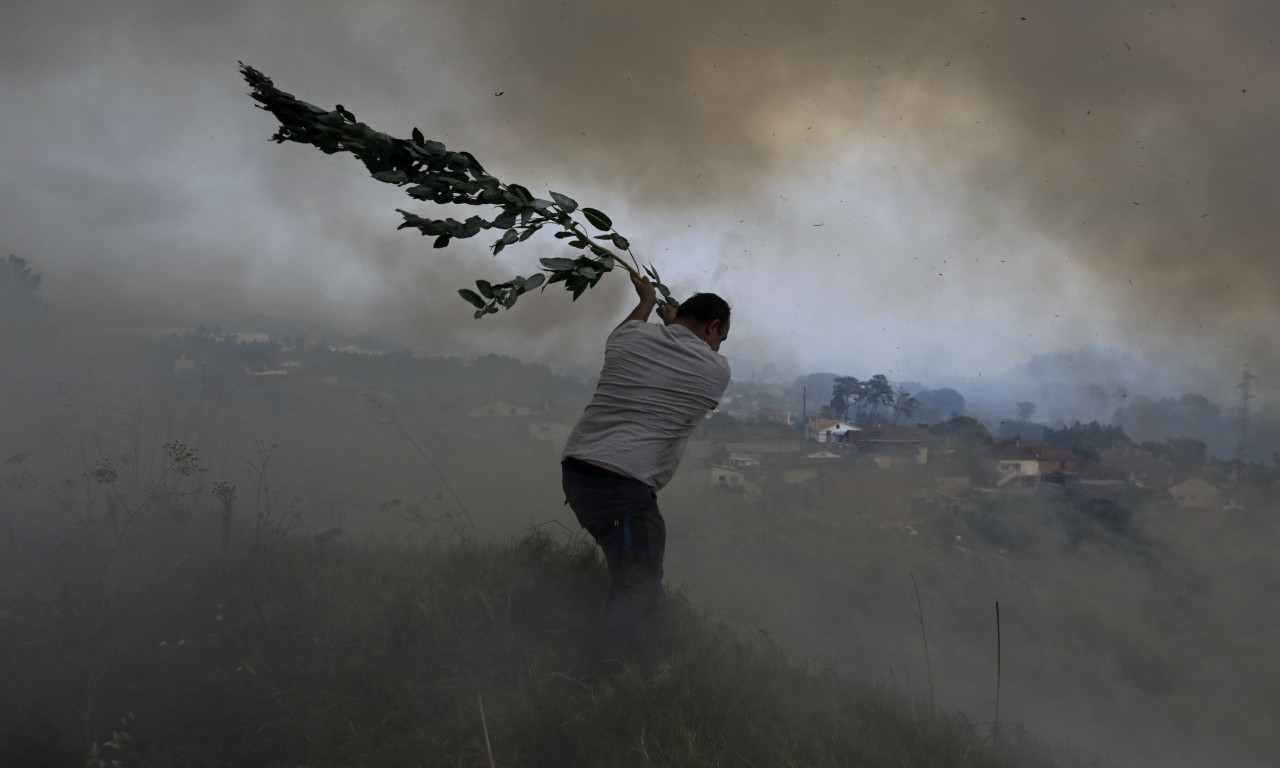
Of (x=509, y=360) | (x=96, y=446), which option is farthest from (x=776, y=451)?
(x=96, y=446)

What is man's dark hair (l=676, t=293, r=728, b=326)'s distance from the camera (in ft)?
11.0

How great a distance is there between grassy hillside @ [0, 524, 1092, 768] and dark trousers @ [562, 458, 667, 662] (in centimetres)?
20

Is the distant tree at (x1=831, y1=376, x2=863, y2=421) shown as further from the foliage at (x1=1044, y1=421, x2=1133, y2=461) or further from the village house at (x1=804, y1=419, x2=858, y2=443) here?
the foliage at (x1=1044, y1=421, x2=1133, y2=461)

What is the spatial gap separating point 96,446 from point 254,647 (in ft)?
10.3

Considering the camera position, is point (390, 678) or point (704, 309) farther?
point (704, 309)

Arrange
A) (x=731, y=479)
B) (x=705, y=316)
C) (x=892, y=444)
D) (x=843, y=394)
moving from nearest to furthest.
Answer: (x=705, y=316) < (x=892, y=444) < (x=731, y=479) < (x=843, y=394)

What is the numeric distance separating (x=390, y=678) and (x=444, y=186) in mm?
2129

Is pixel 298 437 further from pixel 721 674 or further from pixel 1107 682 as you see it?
pixel 1107 682

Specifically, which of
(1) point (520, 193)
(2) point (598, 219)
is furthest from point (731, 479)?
(1) point (520, 193)

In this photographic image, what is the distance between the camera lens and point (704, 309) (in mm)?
3361

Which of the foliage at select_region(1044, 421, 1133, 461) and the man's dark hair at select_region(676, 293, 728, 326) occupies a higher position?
the man's dark hair at select_region(676, 293, 728, 326)

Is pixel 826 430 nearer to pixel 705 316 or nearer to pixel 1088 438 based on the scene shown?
pixel 1088 438

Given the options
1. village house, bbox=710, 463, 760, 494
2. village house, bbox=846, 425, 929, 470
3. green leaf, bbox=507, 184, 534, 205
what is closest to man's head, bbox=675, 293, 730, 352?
green leaf, bbox=507, 184, 534, 205

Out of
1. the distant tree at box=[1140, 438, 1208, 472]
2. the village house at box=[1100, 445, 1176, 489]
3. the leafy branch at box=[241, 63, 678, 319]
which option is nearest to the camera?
the leafy branch at box=[241, 63, 678, 319]
